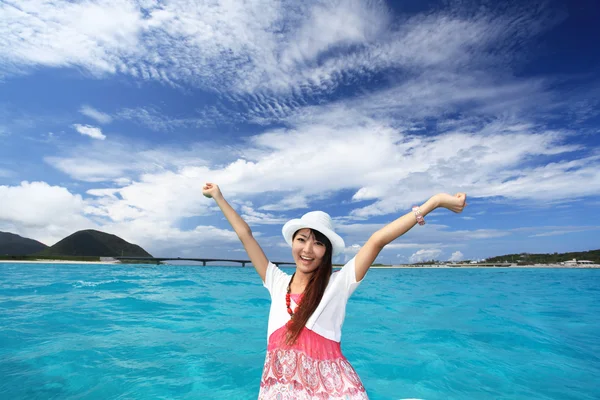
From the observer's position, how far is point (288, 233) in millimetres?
2834

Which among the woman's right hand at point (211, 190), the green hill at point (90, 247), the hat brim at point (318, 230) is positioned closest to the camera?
the hat brim at point (318, 230)

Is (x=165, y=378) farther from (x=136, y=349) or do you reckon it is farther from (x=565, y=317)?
(x=565, y=317)

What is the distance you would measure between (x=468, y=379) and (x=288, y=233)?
710 centimetres

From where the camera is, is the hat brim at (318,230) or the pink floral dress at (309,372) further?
the hat brim at (318,230)

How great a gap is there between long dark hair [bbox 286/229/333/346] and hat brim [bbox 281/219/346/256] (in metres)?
0.06

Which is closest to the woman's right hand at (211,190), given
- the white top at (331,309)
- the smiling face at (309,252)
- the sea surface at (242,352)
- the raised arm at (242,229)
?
the raised arm at (242,229)

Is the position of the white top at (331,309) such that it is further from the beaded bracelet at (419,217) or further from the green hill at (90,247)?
the green hill at (90,247)

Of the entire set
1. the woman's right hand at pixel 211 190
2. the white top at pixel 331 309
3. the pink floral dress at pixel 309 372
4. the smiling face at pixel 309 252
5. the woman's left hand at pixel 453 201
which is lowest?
the pink floral dress at pixel 309 372

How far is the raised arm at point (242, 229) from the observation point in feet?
9.75

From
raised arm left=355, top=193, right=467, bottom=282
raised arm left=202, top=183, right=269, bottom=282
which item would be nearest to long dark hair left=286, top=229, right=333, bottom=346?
raised arm left=355, top=193, right=467, bottom=282

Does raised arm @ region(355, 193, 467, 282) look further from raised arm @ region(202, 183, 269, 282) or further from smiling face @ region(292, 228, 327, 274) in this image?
raised arm @ region(202, 183, 269, 282)

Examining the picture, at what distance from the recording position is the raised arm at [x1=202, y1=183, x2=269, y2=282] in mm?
2971

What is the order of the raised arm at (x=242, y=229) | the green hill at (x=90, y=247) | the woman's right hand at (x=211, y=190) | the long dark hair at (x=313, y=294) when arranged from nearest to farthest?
the long dark hair at (x=313, y=294) < the raised arm at (x=242, y=229) < the woman's right hand at (x=211, y=190) < the green hill at (x=90, y=247)

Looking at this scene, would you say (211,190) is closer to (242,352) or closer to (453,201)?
(453,201)
